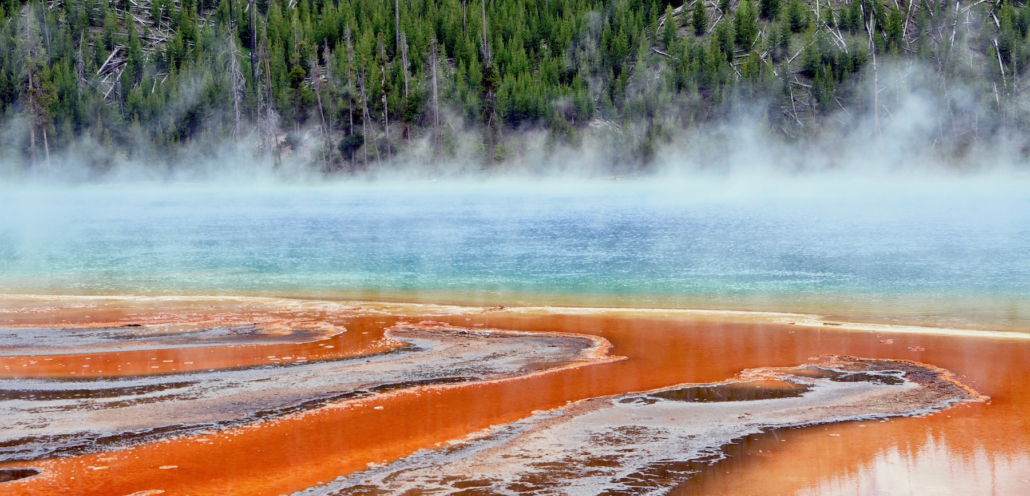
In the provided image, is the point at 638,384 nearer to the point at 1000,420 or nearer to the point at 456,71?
the point at 1000,420

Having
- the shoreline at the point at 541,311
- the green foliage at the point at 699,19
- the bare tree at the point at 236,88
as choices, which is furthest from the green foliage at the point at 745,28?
the shoreline at the point at 541,311

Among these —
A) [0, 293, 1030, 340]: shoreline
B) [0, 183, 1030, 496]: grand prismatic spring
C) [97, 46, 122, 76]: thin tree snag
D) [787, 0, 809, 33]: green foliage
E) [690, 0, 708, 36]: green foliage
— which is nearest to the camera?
[0, 183, 1030, 496]: grand prismatic spring

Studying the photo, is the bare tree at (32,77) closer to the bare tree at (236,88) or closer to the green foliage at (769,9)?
the bare tree at (236,88)

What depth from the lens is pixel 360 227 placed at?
33562 millimetres

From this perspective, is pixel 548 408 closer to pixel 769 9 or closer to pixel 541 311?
pixel 541 311

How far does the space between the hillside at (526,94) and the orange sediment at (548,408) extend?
207 ft

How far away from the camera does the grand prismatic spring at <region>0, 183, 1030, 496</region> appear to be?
5.72 metres

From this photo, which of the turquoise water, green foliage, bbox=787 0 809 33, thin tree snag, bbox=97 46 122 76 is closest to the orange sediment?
the turquoise water

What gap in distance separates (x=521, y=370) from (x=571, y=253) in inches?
565

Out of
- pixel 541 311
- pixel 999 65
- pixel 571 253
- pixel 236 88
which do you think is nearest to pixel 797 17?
pixel 999 65

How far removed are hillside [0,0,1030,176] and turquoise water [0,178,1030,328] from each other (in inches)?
906

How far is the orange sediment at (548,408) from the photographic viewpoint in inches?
216

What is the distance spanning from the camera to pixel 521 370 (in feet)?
28.9

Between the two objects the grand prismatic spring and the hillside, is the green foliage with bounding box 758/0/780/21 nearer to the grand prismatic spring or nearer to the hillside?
the hillside
